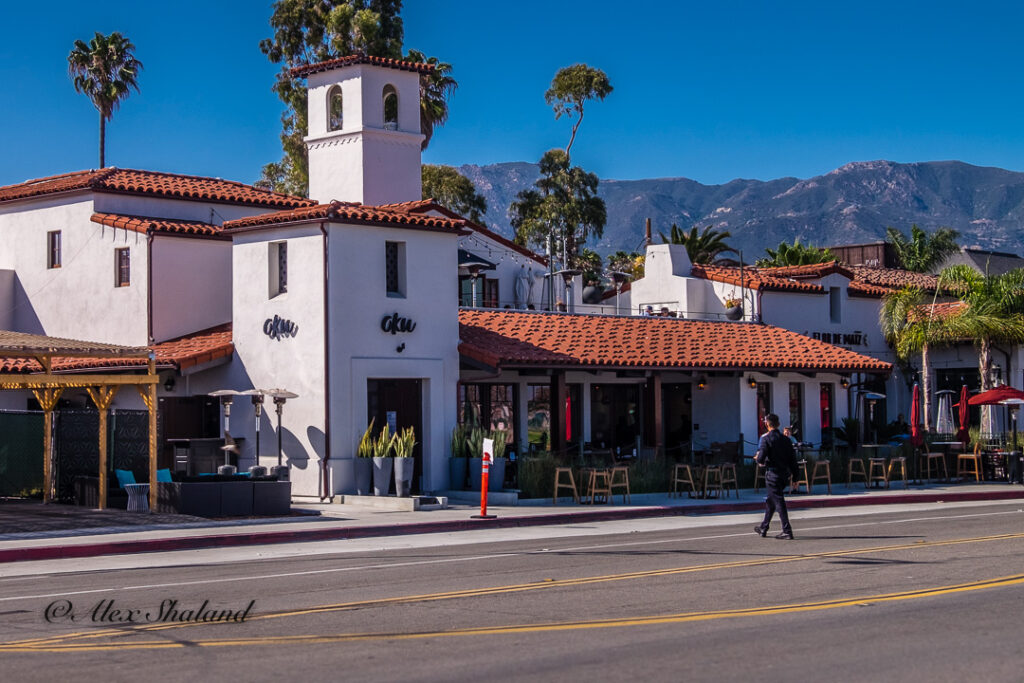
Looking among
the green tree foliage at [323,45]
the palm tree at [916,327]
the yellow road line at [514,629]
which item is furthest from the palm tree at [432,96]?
the yellow road line at [514,629]

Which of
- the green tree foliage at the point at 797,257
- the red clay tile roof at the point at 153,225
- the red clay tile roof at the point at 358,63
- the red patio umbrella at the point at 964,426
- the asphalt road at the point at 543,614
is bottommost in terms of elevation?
the asphalt road at the point at 543,614

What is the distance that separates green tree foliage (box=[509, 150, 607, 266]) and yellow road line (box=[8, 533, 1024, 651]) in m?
46.4

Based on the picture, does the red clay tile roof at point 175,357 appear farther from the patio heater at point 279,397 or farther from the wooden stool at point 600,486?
the wooden stool at point 600,486

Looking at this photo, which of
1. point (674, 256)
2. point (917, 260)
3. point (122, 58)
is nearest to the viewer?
point (674, 256)

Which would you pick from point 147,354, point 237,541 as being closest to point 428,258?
point 147,354

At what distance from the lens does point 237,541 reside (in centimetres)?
1986

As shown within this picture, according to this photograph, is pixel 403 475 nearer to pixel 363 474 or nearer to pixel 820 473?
pixel 363 474

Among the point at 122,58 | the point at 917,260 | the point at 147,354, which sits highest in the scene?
the point at 122,58

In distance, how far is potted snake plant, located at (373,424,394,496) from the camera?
2622cm

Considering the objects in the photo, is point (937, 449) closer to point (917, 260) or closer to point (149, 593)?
point (149, 593)

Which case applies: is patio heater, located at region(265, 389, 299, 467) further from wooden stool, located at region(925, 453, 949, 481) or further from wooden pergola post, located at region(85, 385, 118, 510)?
wooden stool, located at region(925, 453, 949, 481)

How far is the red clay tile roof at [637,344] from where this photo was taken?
29766mm

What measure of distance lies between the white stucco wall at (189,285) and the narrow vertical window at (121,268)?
4.53 feet

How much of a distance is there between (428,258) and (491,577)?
1485 cm
